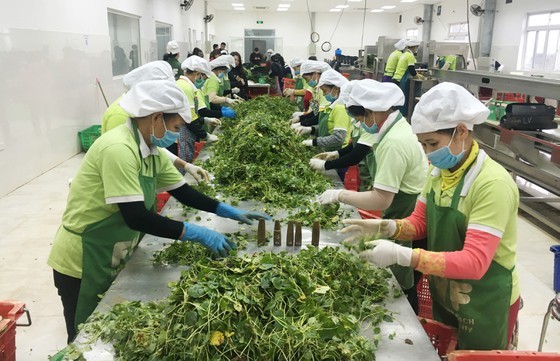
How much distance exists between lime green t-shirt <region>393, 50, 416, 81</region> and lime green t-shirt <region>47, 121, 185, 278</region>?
7991mm

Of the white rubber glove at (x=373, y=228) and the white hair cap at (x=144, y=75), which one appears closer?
the white rubber glove at (x=373, y=228)

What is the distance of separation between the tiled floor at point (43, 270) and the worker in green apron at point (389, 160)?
3.98 feet

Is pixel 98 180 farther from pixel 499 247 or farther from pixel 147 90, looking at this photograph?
pixel 499 247

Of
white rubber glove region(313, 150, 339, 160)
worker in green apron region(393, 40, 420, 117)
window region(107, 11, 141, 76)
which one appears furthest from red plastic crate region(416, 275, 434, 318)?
window region(107, 11, 141, 76)

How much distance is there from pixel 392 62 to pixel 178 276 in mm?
8906

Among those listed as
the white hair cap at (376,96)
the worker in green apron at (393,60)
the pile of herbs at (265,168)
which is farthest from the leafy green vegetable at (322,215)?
the worker in green apron at (393,60)

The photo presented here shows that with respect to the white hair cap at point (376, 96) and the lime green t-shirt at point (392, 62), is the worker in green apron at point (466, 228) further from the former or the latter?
the lime green t-shirt at point (392, 62)

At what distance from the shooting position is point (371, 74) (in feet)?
38.2

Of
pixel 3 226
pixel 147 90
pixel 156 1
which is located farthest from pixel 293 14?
pixel 147 90

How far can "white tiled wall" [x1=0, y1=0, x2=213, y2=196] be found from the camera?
5.30 meters

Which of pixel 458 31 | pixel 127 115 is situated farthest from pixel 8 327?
pixel 458 31

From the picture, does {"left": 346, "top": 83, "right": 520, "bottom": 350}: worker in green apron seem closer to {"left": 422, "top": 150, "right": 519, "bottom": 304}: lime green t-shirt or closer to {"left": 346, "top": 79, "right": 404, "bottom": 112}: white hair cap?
{"left": 422, "top": 150, "right": 519, "bottom": 304}: lime green t-shirt

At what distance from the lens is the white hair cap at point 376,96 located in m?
2.50

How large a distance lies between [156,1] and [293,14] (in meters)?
11.7
